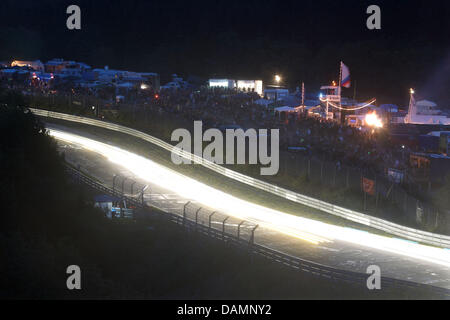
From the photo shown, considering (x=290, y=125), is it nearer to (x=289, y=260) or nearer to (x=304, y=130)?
(x=304, y=130)

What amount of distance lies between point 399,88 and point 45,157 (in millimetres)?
64297

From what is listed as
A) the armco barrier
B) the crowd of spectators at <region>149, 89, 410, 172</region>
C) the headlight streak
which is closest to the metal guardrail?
the headlight streak

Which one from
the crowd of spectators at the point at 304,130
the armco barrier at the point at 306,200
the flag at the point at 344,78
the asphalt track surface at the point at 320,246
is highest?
the flag at the point at 344,78

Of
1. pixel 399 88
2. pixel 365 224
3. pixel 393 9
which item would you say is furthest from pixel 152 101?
pixel 393 9

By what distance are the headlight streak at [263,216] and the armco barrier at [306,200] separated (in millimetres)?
427

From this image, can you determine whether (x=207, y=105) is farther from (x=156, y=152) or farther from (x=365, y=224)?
(x=365, y=224)

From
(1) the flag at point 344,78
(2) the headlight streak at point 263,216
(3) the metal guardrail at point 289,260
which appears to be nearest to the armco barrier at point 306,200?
(2) the headlight streak at point 263,216

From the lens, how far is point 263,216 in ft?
86.7

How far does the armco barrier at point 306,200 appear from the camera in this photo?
2214cm

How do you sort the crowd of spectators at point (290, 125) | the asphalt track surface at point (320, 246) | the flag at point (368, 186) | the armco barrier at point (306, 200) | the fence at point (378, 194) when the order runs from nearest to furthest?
the asphalt track surface at point (320, 246)
the armco barrier at point (306, 200)
the fence at point (378, 194)
the flag at point (368, 186)
the crowd of spectators at point (290, 125)

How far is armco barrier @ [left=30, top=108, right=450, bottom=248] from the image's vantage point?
22.1m

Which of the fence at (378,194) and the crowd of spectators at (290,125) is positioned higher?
the crowd of spectators at (290,125)

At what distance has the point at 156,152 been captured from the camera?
3722cm

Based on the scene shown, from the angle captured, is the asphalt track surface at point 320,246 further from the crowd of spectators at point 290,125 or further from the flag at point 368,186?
the crowd of spectators at point 290,125
